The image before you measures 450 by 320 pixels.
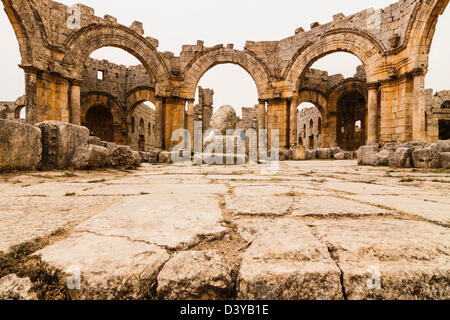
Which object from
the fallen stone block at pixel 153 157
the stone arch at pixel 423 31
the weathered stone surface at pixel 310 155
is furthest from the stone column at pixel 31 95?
the stone arch at pixel 423 31

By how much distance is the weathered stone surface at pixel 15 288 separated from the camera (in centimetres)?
65

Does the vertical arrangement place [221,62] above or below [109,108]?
above

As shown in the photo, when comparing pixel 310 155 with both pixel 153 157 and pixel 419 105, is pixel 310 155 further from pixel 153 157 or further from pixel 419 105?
pixel 153 157

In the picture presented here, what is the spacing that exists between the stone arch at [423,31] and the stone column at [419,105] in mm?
506

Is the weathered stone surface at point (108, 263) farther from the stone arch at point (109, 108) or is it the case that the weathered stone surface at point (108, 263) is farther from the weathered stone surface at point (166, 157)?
the stone arch at point (109, 108)

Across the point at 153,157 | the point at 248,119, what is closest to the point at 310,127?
the point at 248,119

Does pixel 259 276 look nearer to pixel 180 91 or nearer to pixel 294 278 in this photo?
pixel 294 278

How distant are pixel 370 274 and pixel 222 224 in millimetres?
699

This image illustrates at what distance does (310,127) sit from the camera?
23.8 meters

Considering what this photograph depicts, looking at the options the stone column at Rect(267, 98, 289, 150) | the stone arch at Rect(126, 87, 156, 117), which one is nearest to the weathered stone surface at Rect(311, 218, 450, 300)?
the stone column at Rect(267, 98, 289, 150)

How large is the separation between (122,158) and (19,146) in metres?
2.10

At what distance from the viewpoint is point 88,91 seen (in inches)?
603

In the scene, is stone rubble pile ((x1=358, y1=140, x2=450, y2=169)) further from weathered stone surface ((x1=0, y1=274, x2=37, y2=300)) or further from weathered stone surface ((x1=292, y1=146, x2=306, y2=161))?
weathered stone surface ((x1=0, y1=274, x2=37, y2=300))

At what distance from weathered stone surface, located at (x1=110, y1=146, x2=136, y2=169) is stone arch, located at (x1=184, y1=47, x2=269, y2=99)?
24.0ft
